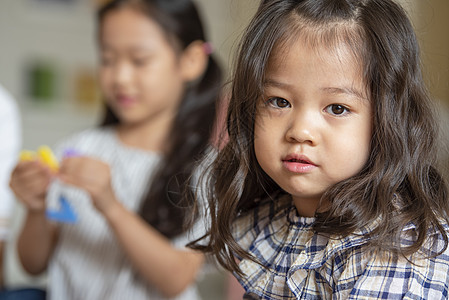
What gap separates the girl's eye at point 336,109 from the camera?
1.86 ft

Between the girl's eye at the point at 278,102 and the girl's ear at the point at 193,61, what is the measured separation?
2.09ft

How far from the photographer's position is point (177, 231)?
1.15 meters

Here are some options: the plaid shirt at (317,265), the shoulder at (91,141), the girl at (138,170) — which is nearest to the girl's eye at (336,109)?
the plaid shirt at (317,265)

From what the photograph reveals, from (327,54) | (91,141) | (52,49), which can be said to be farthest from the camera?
(52,49)

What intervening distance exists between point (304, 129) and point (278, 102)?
48 millimetres

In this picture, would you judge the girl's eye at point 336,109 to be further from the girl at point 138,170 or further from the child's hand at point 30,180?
the child's hand at point 30,180

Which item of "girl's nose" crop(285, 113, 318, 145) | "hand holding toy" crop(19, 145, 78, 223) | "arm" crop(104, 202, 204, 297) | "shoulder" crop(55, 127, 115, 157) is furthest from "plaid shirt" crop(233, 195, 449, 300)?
"shoulder" crop(55, 127, 115, 157)

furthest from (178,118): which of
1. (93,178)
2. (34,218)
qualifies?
(34,218)

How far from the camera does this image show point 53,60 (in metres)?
2.60

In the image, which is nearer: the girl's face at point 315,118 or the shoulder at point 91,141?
the girl's face at point 315,118

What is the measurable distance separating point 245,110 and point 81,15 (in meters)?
2.15

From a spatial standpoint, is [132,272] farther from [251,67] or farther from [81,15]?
[81,15]

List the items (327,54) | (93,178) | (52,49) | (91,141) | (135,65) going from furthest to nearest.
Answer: (52,49) → (91,141) → (135,65) → (93,178) → (327,54)

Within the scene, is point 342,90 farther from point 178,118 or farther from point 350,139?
point 178,118
